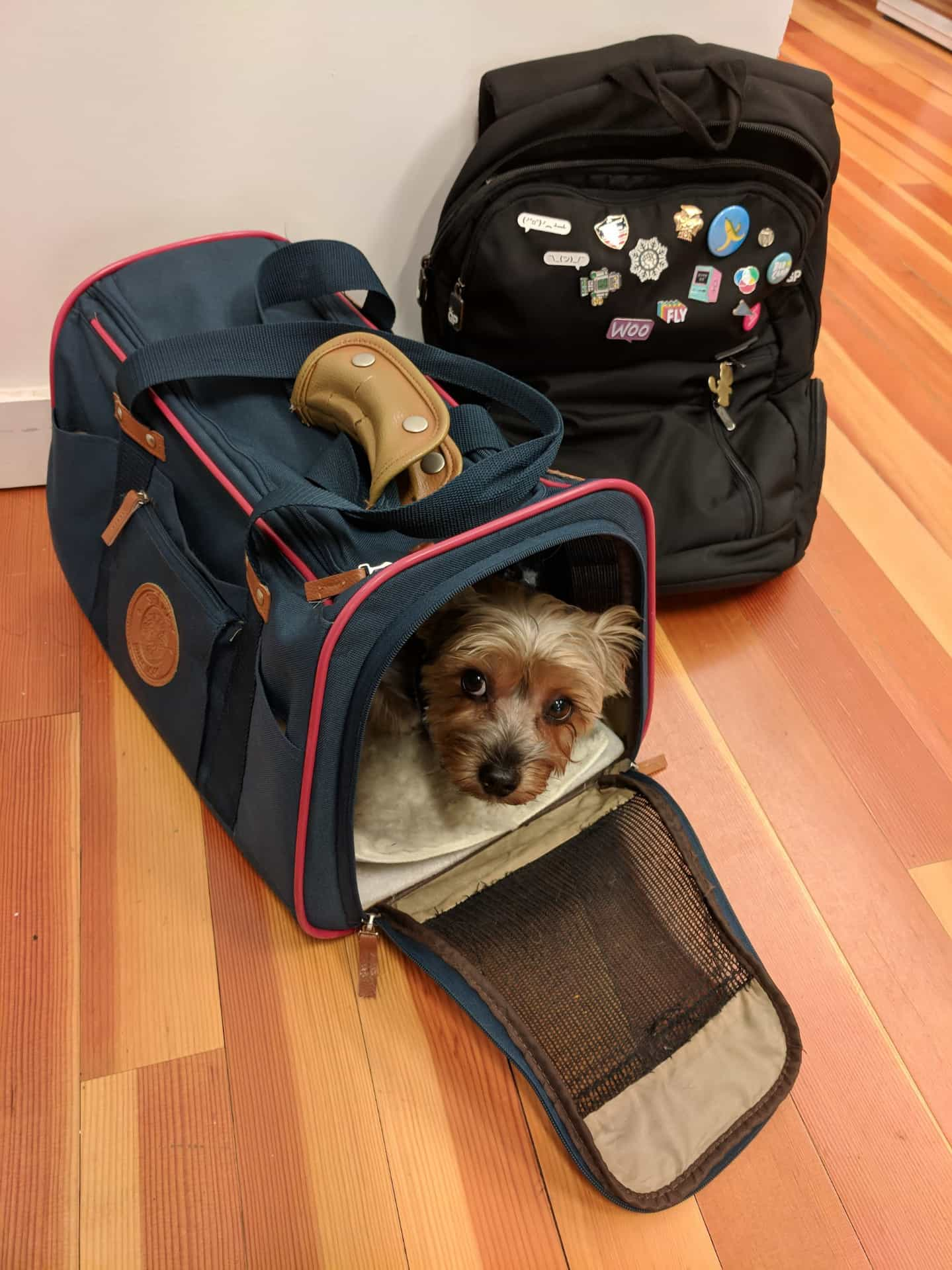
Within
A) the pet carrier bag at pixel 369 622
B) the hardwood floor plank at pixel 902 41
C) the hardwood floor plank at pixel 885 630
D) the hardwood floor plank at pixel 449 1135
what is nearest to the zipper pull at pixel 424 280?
the pet carrier bag at pixel 369 622

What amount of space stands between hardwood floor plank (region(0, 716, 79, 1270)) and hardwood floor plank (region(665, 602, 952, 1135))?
0.96m

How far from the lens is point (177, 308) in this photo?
113cm

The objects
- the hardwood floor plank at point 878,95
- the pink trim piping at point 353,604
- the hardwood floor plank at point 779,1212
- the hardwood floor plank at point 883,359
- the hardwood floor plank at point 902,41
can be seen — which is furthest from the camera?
the hardwood floor plank at point 902,41

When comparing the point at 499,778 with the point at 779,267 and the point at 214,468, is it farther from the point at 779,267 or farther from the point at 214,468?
the point at 779,267

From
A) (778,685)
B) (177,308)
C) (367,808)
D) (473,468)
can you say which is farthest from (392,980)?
(177,308)

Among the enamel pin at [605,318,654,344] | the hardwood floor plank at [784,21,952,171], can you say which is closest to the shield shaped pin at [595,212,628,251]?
the enamel pin at [605,318,654,344]

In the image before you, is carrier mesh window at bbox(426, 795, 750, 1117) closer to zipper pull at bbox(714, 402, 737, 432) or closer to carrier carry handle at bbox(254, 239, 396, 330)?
zipper pull at bbox(714, 402, 737, 432)

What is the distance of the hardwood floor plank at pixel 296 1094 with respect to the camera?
0.93m

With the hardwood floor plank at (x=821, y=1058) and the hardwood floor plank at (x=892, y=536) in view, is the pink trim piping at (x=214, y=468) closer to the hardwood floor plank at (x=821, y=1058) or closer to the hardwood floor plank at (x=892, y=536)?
the hardwood floor plank at (x=821, y=1058)

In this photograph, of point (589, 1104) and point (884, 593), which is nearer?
point (589, 1104)

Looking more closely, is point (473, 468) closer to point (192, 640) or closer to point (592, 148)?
point (192, 640)

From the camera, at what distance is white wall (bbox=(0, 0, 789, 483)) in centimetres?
119

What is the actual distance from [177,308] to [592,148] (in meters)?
0.62

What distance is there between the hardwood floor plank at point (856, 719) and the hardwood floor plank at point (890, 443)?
0.36 m
